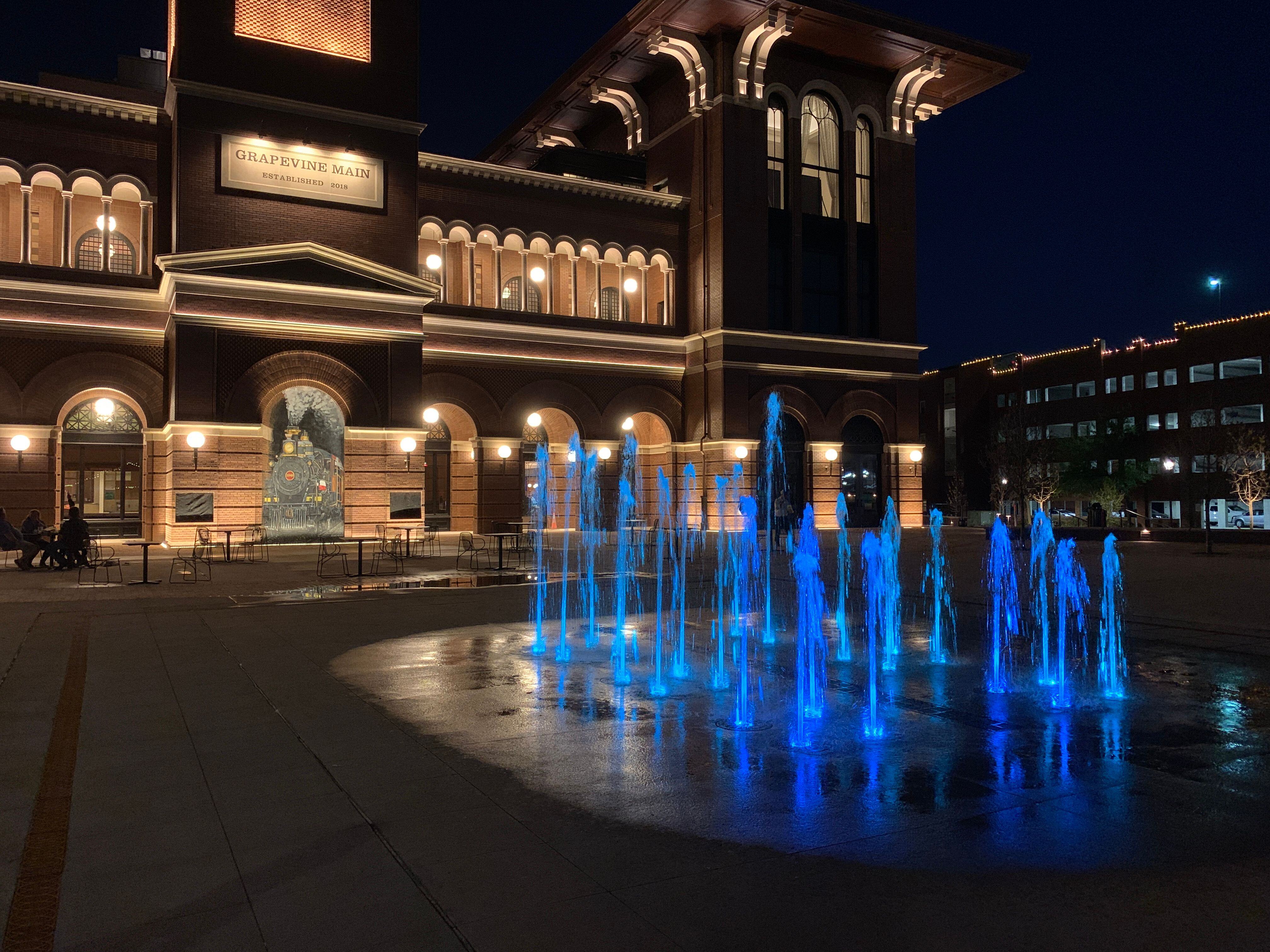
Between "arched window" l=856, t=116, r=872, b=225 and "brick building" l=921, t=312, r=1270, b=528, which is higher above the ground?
"arched window" l=856, t=116, r=872, b=225

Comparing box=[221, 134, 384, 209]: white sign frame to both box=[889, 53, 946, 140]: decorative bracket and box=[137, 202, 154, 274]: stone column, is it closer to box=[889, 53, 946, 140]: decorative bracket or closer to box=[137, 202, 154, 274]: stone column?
box=[137, 202, 154, 274]: stone column

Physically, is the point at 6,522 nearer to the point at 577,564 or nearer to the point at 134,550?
the point at 134,550

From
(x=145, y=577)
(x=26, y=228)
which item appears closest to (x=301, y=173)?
(x=26, y=228)

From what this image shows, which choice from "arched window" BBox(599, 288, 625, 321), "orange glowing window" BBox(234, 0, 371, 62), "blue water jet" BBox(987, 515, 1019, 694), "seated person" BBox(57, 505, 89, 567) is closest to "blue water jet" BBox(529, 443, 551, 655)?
"arched window" BBox(599, 288, 625, 321)

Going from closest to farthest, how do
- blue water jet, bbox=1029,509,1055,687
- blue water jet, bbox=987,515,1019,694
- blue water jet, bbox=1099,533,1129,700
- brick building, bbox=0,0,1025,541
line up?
1. blue water jet, bbox=1099,533,1129,700
2. blue water jet, bbox=987,515,1019,694
3. blue water jet, bbox=1029,509,1055,687
4. brick building, bbox=0,0,1025,541

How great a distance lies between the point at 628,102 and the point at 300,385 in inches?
743

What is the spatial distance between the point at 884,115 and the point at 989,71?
4.37 metres

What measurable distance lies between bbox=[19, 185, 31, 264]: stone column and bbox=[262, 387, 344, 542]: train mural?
8.04 metres

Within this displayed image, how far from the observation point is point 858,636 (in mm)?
11172

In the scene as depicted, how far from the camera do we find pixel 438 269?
108 ft

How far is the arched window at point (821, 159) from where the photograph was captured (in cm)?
3644

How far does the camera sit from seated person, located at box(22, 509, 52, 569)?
2014cm

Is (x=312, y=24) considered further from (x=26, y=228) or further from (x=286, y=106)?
(x=26, y=228)

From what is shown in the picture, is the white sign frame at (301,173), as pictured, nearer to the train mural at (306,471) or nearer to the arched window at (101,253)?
the arched window at (101,253)
